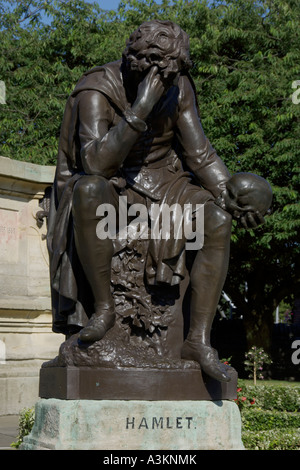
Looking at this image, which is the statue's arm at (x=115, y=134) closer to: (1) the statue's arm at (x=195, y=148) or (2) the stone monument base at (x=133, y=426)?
(1) the statue's arm at (x=195, y=148)

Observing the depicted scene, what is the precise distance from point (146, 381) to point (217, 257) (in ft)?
3.19

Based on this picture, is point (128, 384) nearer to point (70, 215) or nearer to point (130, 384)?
point (130, 384)

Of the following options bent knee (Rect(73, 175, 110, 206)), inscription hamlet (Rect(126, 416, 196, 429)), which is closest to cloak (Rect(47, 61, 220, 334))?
bent knee (Rect(73, 175, 110, 206))

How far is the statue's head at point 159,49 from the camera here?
17.0 feet

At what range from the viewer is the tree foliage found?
1923 centimetres

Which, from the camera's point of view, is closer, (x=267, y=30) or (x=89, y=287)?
(x=89, y=287)

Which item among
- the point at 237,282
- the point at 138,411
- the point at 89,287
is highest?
the point at 237,282

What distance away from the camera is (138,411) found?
4.78 metres

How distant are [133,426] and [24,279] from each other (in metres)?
6.57

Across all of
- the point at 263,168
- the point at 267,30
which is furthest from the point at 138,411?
the point at 267,30

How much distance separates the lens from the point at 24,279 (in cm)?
1108

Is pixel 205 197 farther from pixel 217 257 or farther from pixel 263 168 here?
pixel 263 168
